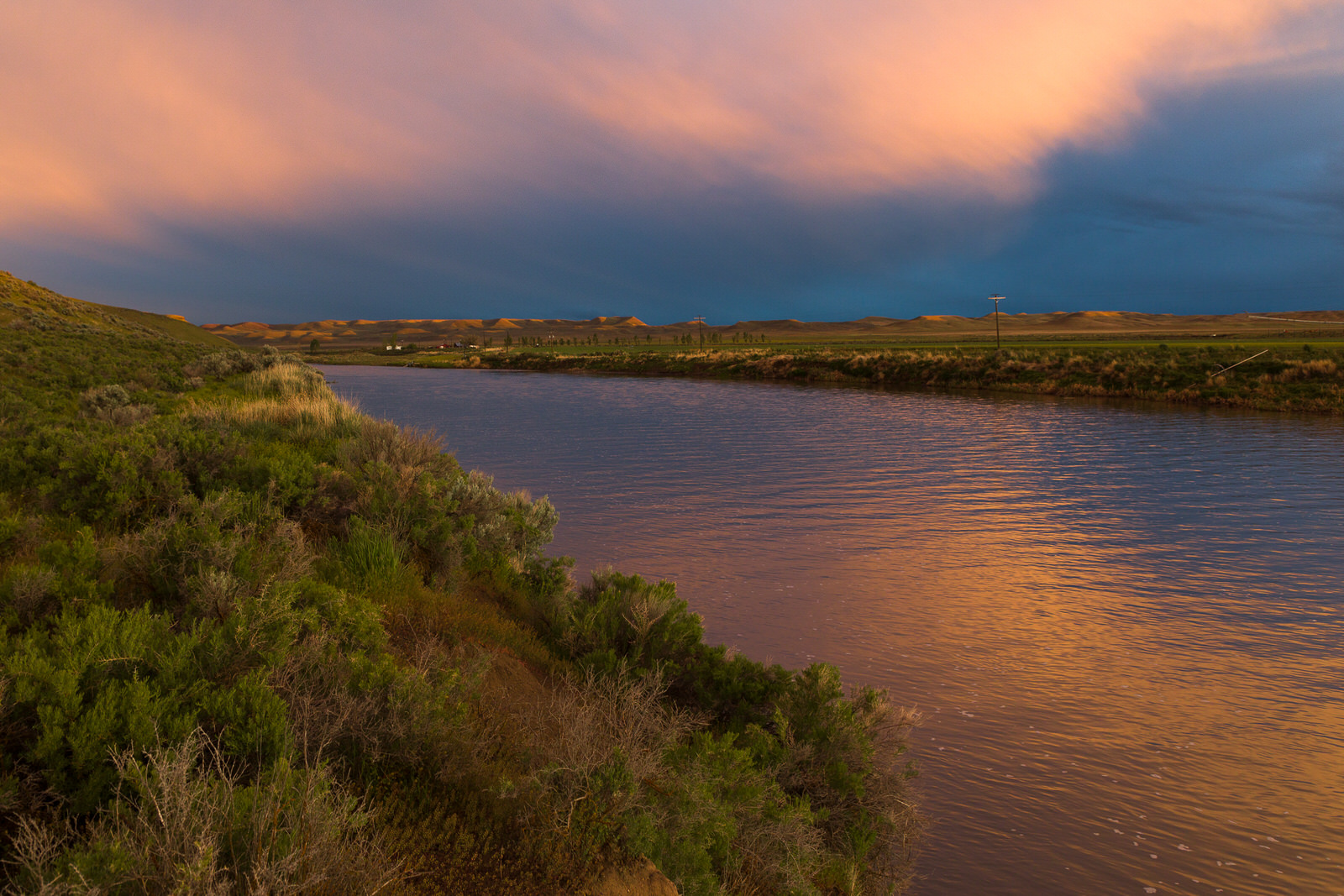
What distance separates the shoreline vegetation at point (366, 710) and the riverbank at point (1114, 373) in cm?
3597

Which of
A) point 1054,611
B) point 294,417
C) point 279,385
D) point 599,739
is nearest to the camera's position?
point 599,739

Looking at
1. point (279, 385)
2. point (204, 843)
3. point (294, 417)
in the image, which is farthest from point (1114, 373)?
point (204, 843)

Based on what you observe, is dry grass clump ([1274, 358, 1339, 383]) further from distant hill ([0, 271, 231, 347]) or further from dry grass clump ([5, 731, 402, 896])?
distant hill ([0, 271, 231, 347])

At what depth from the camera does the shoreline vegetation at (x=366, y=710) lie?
2.61 metres

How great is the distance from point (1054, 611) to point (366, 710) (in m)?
8.06

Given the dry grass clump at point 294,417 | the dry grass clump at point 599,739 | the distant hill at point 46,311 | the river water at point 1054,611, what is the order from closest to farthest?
the dry grass clump at point 599,739 → the river water at point 1054,611 → the dry grass clump at point 294,417 → the distant hill at point 46,311

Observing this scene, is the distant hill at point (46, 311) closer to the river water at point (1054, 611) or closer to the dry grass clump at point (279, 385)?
the dry grass clump at point (279, 385)

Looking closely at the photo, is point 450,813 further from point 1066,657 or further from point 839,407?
point 839,407

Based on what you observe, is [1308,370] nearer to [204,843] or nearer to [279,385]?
[279,385]

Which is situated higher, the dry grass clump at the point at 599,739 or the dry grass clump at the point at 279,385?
the dry grass clump at the point at 279,385

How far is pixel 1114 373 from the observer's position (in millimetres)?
39719

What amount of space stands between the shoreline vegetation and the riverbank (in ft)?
118

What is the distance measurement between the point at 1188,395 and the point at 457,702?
40.4m

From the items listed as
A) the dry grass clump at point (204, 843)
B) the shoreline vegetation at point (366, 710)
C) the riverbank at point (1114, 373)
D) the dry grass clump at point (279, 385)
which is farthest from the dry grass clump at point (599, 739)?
the riverbank at point (1114, 373)
